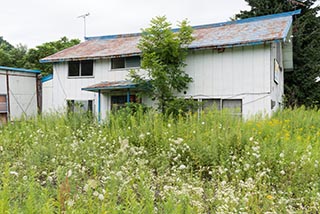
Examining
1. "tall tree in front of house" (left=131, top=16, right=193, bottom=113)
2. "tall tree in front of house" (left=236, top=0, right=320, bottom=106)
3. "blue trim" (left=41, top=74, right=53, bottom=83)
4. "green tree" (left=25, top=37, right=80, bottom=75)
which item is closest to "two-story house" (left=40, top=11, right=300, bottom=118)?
"blue trim" (left=41, top=74, right=53, bottom=83)

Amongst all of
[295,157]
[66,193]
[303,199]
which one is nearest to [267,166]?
[295,157]

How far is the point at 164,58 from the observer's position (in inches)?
469

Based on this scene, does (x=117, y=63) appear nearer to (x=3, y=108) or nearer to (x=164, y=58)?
(x=164, y=58)

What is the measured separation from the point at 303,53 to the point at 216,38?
29.5 ft

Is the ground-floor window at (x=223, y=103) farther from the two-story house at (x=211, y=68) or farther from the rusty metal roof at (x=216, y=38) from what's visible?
the rusty metal roof at (x=216, y=38)

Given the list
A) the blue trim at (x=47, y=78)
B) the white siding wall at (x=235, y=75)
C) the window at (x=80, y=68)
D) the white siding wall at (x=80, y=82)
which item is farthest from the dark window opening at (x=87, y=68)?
the white siding wall at (x=235, y=75)

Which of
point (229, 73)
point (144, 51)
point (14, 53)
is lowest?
point (229, 73)

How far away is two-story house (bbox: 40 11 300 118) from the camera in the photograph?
11.0 metres

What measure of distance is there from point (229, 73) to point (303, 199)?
8439 mm

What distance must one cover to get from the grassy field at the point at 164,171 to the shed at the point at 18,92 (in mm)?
10334

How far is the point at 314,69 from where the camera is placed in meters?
18.2

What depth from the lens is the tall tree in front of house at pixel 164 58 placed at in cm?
1166

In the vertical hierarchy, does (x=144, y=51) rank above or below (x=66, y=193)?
above

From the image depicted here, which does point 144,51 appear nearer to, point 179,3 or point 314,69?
point 179,3
